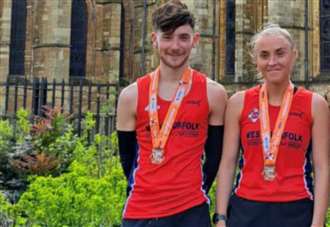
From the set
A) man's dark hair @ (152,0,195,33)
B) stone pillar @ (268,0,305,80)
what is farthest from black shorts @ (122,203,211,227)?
stone pillar @ (268,0,305,80)

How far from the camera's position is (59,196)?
5797 millimetres

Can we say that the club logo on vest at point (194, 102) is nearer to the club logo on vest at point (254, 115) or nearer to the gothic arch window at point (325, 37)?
the club logo on vest at point (254, 115)

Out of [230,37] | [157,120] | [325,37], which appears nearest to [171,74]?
[157,120]

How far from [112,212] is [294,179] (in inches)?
105

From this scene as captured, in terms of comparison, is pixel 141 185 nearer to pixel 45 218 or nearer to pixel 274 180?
pixel 274 180

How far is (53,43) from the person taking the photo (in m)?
22.8

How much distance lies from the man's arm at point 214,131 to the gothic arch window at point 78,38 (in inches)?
850

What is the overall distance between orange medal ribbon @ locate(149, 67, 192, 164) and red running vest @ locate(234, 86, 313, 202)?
0.42 m

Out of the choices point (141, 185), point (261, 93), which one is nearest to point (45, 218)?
point (141, 185)

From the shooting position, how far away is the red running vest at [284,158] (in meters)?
→ 3.48

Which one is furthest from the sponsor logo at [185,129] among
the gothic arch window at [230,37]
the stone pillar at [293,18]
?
the gothic arch window at [230,37]

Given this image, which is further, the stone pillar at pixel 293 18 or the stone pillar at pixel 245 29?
the stone pillar at pixel 245 29

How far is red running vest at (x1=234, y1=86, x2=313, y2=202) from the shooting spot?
3.48 metres

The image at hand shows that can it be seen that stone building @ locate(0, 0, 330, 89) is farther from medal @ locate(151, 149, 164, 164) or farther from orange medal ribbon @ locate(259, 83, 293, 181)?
medal @ locate(151, 149, 164, 164)
